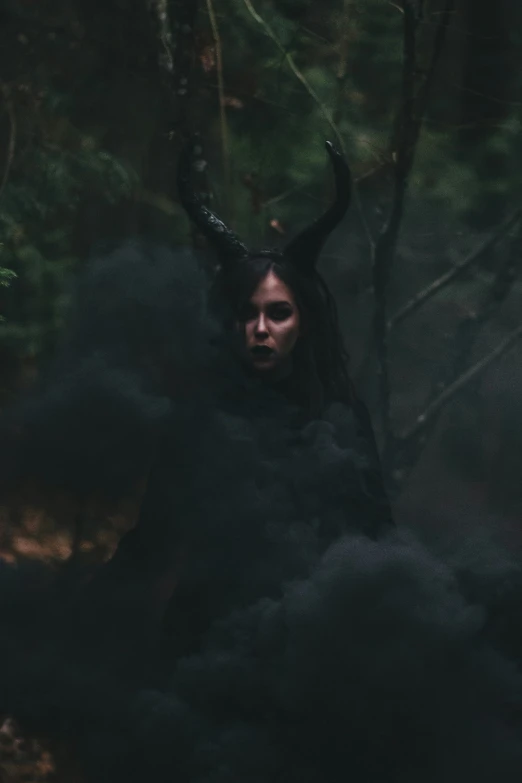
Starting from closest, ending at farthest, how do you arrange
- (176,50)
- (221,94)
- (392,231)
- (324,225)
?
(324,225) < (176,50) < (221,94) < (392,231)

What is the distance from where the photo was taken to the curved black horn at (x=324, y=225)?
3.79 metres

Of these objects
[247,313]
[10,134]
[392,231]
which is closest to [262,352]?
[247,313]

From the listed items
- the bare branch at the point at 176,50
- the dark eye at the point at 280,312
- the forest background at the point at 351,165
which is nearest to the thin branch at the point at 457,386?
the forest background at the point at 351,165

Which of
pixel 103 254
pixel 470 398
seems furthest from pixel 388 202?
pixel 103 254

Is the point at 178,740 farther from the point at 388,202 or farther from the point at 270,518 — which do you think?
the point at 388,202

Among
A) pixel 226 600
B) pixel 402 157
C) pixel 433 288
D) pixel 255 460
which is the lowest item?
pixel 226 600

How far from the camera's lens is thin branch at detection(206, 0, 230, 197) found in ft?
14.7

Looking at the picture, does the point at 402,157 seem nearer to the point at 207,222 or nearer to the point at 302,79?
the point at 302,79

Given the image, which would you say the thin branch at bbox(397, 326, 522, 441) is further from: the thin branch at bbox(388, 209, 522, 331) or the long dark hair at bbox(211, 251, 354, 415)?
the long dark hair at bbox(211, 251, 354, 415)

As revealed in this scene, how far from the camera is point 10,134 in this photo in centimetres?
467

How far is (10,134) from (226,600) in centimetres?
206

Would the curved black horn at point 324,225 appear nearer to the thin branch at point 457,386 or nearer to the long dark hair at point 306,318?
the long dark hair at point 306,318

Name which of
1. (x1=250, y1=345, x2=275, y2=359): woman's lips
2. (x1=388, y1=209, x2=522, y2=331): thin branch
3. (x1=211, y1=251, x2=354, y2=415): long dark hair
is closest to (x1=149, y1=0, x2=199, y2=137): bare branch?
(x1=211, y1=251, x2=354, y2=415): long dark hair

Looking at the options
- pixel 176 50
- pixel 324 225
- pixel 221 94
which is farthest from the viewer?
pixel 221 94
